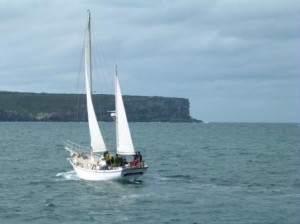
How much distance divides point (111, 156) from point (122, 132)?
8.57ft

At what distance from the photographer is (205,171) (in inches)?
2527

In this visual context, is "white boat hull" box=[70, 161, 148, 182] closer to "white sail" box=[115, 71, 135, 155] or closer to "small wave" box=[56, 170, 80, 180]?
"white sail" box=[115, 71, 135, 155]

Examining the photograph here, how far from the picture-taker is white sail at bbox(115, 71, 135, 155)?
2123 inches

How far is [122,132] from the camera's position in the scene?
54.3 meters

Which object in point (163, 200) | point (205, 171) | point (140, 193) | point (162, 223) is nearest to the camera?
point (162, 223)

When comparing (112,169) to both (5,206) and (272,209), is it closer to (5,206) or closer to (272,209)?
(5,206)

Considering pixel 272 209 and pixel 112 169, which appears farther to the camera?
pixel 112 169

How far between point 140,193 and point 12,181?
13694 millimetres

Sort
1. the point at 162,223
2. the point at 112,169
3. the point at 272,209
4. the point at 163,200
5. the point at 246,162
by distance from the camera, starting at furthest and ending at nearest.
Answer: the point at 246,162 < the point at 112,169 < the point at 163,200 < the point at 272,209 < the point at 162,223

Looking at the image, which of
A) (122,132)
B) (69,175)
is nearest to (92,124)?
(122,132)

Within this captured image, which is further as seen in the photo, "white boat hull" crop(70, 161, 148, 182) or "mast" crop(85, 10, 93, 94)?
"mast" crop(85, 10, 93, 94)

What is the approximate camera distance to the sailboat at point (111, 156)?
51.7 metres

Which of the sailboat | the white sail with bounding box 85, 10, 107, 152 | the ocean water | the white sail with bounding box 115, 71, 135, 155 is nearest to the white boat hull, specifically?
the sailboat

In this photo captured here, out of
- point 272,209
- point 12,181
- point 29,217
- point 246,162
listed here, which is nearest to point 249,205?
point 272,209
